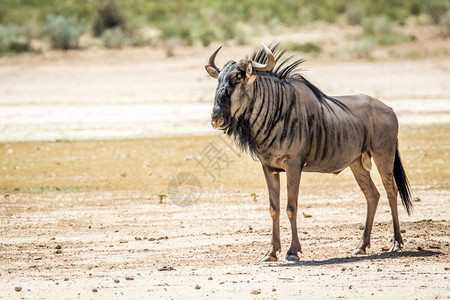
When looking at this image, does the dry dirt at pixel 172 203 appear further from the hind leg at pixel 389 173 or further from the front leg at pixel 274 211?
the hind leg at pixel 389 173

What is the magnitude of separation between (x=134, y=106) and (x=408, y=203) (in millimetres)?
13924

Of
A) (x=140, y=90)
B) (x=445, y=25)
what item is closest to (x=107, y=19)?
(x=140, y=90)

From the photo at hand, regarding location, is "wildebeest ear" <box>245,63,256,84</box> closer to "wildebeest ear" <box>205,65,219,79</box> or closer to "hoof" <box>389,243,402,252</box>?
"wildebeest ear" <box>205,65,219,79</box>

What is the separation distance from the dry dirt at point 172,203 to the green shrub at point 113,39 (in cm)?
497

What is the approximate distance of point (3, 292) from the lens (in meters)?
8.42

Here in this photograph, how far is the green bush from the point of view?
3316 cm

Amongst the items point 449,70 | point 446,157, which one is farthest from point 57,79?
point 446,157

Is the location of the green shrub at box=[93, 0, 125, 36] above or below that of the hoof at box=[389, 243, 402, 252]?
above

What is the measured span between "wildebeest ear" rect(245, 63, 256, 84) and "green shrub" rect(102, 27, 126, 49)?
24.4m

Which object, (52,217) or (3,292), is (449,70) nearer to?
(52,217)

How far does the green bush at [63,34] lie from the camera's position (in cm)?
3316

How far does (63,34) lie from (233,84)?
980 inches

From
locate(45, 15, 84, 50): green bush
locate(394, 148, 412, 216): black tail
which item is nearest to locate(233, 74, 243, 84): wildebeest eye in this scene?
locate(394, 148, 412, 216): black tail

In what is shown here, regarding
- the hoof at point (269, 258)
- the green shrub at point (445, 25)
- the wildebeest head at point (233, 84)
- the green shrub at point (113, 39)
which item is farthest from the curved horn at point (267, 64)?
the green shrub at point (445, 25)
